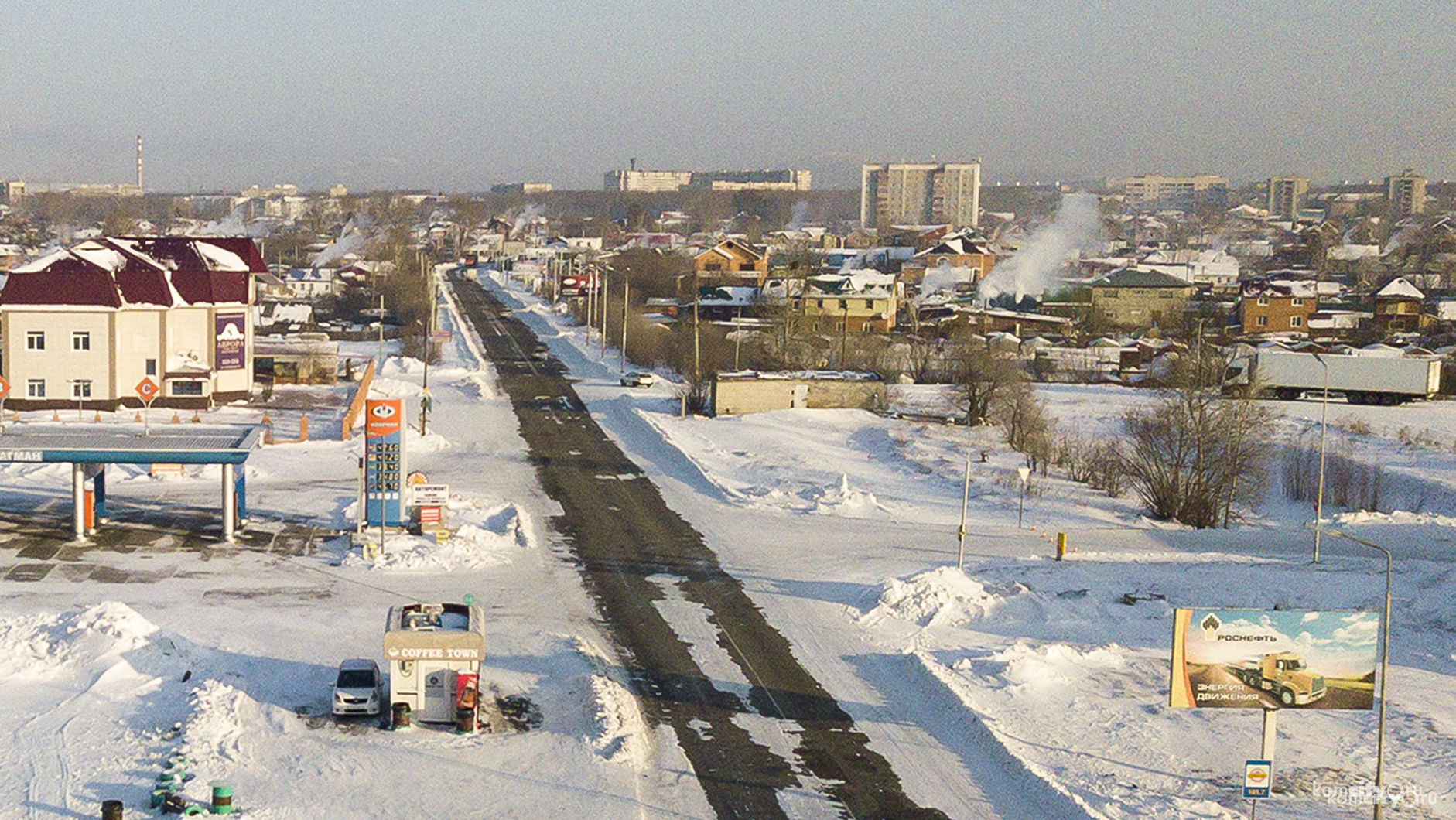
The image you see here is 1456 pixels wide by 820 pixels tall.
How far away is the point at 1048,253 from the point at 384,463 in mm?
89018

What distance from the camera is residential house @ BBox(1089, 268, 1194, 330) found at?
84.9 meters

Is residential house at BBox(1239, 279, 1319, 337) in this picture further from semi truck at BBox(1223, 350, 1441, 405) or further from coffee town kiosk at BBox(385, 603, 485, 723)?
coffee town kiosk at BBox(385, 603, 485, 723)

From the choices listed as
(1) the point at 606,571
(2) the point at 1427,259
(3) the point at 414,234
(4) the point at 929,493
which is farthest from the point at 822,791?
(3) the point at 414,234

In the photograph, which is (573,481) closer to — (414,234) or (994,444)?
(994,444)

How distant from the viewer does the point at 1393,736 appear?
17531mm

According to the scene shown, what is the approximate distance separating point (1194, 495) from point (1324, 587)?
7.87 meters

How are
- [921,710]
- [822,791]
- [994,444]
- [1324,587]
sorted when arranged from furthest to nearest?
1. [994,444]
2. [1324,587]
3. [921,710]
4. [822,791]

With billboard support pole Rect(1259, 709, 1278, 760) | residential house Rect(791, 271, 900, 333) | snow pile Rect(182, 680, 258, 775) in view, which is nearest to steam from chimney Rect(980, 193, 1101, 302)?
residential house Rect(791, 271, 900, 333)

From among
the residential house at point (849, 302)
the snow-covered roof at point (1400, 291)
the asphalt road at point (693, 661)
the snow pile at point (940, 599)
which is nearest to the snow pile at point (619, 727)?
the asphalt road at point (693, 661)

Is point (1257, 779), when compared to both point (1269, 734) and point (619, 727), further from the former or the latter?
point (619, 727)

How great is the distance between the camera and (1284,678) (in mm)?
14352

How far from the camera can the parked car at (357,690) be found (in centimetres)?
1712

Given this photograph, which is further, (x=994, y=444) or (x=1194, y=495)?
(x=994, y=444)

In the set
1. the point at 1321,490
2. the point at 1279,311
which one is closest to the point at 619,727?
the point at 1321,490
